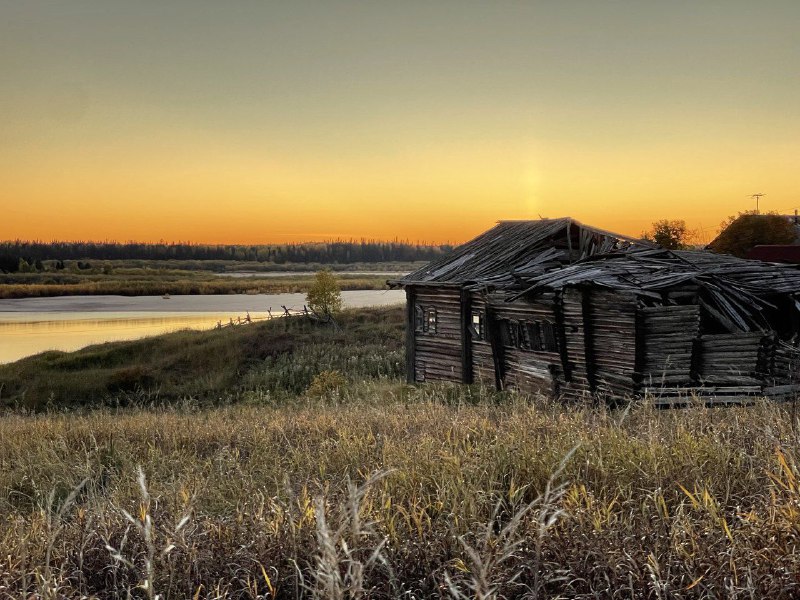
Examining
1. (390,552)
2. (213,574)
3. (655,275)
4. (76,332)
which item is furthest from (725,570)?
(76,332)

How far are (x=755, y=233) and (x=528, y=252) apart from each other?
1736 inches

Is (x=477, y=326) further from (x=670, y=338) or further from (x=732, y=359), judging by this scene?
(x=732, y=359)

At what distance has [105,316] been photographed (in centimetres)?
8106

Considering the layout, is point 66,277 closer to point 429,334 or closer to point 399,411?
point 429,334

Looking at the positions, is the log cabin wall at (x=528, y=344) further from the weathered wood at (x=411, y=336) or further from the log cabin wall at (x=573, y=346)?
the weathered wood at (x=411, y=336)

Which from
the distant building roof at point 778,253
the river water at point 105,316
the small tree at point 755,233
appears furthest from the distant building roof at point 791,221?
the river water at point 105,316

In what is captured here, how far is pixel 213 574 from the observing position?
2.56 m

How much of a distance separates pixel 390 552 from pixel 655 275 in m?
15.5

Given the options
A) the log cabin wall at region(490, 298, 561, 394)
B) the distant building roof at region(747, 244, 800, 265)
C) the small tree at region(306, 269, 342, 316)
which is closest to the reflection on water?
the small tree at region(306, 269, 342, 316)

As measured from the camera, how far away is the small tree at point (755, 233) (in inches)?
Result: 2288

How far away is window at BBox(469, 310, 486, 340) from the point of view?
23375 mm

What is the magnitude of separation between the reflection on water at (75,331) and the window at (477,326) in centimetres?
3331

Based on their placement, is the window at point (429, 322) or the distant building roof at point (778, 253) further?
the distant building roof at point (778, 253)

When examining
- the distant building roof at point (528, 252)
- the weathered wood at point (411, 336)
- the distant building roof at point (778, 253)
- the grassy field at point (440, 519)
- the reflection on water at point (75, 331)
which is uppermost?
the distant building roof at point (528, 252)
